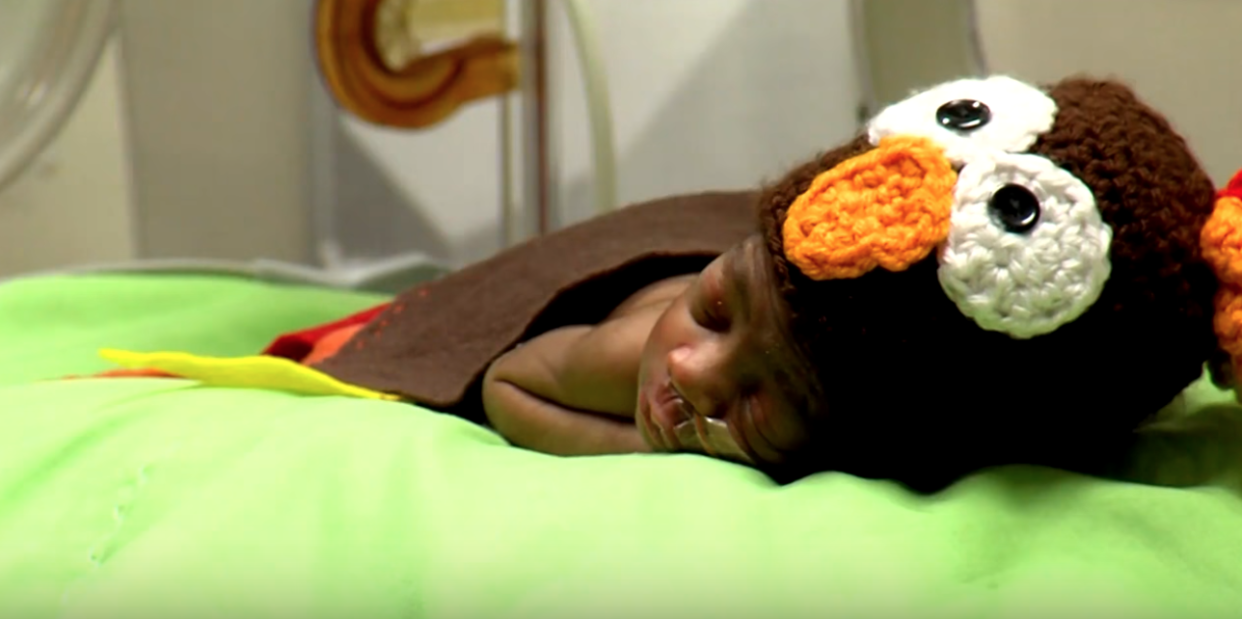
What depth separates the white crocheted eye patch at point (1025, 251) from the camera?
519 millimetres

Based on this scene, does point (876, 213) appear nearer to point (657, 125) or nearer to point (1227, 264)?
point (1227, 264)

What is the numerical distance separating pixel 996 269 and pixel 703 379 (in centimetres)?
17

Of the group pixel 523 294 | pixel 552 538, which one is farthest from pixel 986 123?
pixel 523 294

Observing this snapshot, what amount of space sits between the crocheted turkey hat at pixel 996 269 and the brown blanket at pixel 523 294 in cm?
31

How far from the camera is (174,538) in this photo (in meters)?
0.52

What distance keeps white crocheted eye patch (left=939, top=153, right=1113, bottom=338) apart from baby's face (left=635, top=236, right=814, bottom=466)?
0.32 feet

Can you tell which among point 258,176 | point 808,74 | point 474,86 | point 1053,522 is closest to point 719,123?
point 808,74

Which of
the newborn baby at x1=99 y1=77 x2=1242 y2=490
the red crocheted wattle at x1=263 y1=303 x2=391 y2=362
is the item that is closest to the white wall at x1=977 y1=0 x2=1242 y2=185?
the newborn baby at x1=99 y1=77 x2=1242 y2=490

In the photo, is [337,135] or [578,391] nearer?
[578,391]

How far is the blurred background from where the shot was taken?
1.65 meters

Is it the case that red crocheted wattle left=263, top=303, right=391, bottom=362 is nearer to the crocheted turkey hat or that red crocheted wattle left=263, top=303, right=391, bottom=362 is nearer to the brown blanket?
the brown blanket

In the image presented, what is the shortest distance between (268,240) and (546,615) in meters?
1.43

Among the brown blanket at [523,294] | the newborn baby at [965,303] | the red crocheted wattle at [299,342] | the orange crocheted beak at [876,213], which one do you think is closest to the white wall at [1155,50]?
the brown blanket at [523,294]

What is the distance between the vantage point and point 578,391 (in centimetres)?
81
